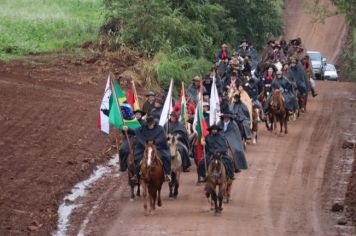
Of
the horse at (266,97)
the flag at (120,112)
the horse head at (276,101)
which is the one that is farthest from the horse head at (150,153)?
the horse at (266,97)

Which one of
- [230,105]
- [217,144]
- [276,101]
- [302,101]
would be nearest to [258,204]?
[217,144]

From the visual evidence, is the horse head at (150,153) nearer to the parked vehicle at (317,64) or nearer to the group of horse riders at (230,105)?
the group of horse riders at (230,105)

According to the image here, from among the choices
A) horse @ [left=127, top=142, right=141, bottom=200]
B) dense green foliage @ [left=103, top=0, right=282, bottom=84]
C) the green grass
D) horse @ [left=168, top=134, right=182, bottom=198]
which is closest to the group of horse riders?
horse @ [left=127, top=142, right=141, bottom=200]

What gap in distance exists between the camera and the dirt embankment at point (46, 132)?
22.3 m

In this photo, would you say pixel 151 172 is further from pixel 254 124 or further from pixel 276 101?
pixel 276 101

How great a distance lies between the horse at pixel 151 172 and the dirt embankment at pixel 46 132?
83.4 inches

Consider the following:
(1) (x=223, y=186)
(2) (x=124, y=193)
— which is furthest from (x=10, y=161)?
(1) (x=223, y=186)

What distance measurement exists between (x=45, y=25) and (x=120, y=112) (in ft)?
104

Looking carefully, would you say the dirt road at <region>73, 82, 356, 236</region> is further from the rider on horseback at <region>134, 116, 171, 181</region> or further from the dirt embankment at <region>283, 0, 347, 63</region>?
the dirt embankment at <region>283, 0, 347, 63</region>

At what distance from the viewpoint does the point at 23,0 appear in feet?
211

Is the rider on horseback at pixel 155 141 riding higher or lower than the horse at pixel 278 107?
higher

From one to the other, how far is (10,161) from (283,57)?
58.6 ft

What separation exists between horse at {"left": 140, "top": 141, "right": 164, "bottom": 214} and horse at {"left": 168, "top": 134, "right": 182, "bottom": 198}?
1.57 m

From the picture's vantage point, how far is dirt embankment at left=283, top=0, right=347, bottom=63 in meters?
68.8
